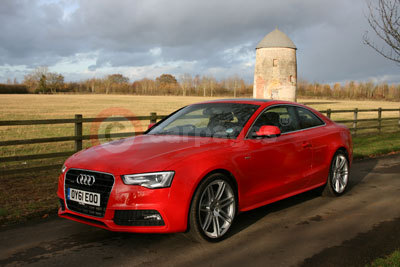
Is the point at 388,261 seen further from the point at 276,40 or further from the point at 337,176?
the point at 276,40

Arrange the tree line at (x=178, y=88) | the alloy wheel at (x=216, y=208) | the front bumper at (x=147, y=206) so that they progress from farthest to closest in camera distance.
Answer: the tree line at (x=178, y=88) < the alloy wheel at (x=216, y=208) < the front bumper at (x=147, y=206)

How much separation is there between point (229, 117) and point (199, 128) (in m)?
0.43

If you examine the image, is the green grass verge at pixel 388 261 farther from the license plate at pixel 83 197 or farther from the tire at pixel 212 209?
the license plate at pixel 83 197

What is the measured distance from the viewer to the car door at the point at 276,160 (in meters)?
4.78

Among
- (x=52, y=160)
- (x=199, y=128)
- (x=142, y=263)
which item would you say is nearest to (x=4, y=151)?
(x=52, y=160)

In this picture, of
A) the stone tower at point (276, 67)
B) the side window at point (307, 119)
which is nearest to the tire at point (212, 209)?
the side window at point (307, 119)

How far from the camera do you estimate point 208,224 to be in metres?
4.25

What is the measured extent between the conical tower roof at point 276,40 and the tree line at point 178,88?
76.3 meters

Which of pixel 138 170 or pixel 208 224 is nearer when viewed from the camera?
pixel 138 170

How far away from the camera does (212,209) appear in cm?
430

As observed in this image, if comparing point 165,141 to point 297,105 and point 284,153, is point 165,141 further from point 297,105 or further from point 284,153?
point 297,105

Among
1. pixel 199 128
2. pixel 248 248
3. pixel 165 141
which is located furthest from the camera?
pixel 199 128

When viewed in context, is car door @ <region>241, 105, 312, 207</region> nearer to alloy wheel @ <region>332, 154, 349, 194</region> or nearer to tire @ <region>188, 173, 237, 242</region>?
tire @ <region>188, 173, 237, 242</region>

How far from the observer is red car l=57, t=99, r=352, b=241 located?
12.8ft
